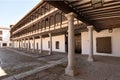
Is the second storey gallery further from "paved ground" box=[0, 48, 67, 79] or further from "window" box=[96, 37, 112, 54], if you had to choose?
"paved ground" box=[0, 48, 67, 79]

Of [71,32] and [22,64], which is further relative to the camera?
[22,64]

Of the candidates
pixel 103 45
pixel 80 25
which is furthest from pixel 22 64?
pixel 103 45

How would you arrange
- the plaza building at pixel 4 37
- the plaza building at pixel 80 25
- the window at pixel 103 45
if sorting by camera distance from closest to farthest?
the plaza building at pixel 80 25
the window at pixel 103 45
the plaza building at pixel 4 37

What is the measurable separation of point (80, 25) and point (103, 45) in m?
3.59

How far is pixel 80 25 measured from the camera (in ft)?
34.5

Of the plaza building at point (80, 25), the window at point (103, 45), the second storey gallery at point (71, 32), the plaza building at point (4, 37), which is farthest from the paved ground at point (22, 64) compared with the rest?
the plaza building at point (4, 37)

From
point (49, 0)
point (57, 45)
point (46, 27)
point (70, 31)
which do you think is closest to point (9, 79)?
point (70, 31)

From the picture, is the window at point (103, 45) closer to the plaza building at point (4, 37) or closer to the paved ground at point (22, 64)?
the paved ground at point (22, 64)

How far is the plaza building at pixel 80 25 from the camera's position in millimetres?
5000

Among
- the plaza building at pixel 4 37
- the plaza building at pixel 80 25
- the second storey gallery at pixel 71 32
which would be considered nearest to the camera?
the plaza building at pixel 80 25

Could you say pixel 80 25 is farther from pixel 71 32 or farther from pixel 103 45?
pixel 71 32

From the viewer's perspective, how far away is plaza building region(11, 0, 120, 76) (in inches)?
197

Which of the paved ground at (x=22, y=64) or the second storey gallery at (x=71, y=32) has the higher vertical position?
the second storey gallery at (x=71, y=32)

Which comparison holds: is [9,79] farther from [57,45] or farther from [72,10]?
[57,45]
